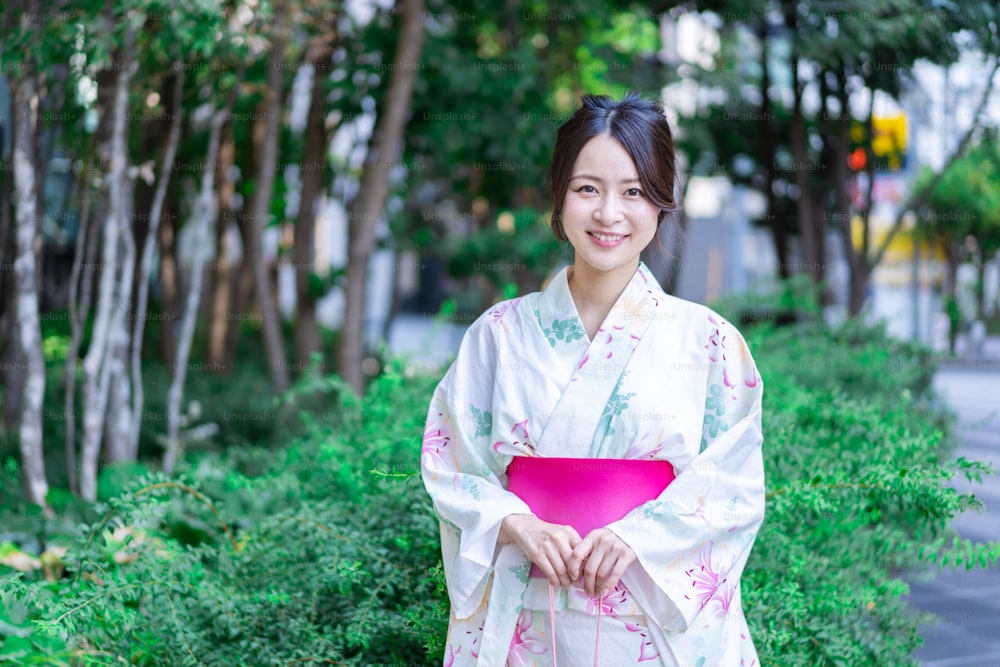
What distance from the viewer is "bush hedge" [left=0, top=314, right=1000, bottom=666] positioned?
2.15 meters

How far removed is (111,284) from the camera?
12.7ft

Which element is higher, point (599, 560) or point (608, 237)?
point (608, 237)

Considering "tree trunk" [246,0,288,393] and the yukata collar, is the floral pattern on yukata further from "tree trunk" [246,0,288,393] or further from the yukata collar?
"tree trunk" [246,0,288,393]

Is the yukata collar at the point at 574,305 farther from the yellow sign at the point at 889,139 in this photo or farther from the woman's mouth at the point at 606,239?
Answer: the yellow sign at the point at 889,139

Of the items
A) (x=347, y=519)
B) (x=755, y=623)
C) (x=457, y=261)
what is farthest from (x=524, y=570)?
(x=457, y=261)

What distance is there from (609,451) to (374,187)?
154 inches

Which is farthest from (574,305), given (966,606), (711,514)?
(966,606)

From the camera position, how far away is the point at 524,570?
65.0 inches

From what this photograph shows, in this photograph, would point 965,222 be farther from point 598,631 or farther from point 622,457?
point 598,631

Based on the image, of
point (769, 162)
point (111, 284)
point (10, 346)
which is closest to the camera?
point (111, 284)

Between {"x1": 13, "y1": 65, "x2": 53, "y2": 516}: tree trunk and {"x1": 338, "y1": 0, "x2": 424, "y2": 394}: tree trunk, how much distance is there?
193 cm

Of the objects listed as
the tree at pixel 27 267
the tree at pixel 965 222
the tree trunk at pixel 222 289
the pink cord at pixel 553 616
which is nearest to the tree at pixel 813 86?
the tree trunk at pixel 222 289

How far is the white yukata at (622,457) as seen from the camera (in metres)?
1.61

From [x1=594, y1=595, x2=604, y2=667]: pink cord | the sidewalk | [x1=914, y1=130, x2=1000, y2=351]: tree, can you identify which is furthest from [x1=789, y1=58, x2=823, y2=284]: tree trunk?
[x1=914, y1=130, x2=1000, y2=351]: tree
